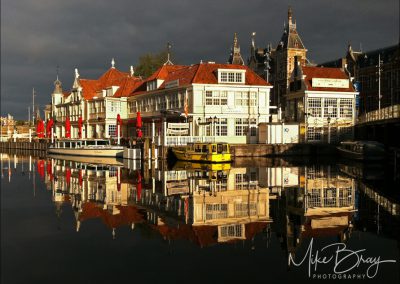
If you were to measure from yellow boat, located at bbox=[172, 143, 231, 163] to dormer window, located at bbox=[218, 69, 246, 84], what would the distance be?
37.5 feet

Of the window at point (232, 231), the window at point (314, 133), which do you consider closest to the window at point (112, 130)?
the window at point (314, 133)

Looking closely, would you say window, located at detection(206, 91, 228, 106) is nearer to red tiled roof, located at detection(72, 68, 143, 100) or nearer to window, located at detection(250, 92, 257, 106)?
window, located at detection(250, 92, 257, 106)

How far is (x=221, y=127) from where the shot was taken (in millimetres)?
52375

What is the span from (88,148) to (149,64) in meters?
41.0

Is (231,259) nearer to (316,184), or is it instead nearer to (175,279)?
(175,279)

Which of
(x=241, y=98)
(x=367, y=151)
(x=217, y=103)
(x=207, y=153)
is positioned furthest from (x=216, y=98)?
(x=367, y=151)

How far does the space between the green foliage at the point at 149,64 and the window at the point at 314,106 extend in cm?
4223

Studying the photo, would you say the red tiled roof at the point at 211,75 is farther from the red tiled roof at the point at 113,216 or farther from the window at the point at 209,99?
the red tiled roof at the point at 113,216

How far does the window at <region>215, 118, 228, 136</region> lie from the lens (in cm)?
5209

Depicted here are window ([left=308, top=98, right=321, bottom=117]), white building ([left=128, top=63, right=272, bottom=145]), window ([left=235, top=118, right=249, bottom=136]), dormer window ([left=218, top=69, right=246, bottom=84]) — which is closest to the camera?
white building ([left=128, top=63, right=272, bottom=145])

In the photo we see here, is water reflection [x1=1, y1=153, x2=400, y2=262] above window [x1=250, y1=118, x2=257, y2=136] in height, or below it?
below

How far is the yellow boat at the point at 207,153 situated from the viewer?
138ft

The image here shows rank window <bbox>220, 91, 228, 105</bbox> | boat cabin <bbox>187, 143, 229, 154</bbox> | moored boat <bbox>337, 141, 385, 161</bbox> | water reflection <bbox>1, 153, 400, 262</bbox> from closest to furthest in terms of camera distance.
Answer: water reflection <bbox>1, 153, 400, 262</bbox> → boat cabin <bbox>187, 143, 229, 154</bbox> → moored boat <bbox>337, 141, 385, 161</bbox> → window <bbox>220, 91, 228, 105</bbox>

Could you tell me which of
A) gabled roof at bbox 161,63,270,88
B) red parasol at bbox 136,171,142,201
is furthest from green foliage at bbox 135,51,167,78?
red parasol at bbox 136,171,142,201
